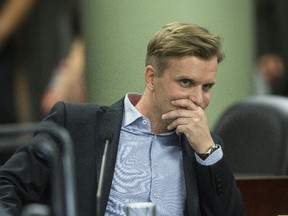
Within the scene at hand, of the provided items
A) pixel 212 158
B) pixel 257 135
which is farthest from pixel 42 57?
pixel 212 158

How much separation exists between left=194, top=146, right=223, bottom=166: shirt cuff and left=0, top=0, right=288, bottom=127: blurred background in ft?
6.99

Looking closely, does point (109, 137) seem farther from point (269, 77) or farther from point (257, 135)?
point (269, 77)

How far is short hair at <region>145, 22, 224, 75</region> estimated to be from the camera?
408 centimetres

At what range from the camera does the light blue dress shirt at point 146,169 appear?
4.09 meters

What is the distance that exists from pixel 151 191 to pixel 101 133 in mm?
267

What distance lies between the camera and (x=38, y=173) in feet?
13.0

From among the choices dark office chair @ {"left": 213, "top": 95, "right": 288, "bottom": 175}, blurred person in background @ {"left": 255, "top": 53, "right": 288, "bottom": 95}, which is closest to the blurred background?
dark office chair @ {"left": 213, "top": 95, "right": 288, "bottom": 175}

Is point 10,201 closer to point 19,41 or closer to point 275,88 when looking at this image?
point 19,41

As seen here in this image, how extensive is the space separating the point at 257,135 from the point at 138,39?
176 cm

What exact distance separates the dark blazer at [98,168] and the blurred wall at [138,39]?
2.15 meters

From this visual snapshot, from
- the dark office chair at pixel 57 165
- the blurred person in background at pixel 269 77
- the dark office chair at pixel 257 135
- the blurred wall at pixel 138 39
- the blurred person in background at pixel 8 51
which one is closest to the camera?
the dark office chair at pixel 57 165

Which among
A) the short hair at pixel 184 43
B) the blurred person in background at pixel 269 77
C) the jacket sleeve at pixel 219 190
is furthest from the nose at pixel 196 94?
the blurred person in background at pixel 269 77

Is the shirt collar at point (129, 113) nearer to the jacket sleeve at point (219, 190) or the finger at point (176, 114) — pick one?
the finger at point (176, 114)

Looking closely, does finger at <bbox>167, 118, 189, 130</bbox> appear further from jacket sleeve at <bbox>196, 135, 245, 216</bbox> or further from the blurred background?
the blurred background
